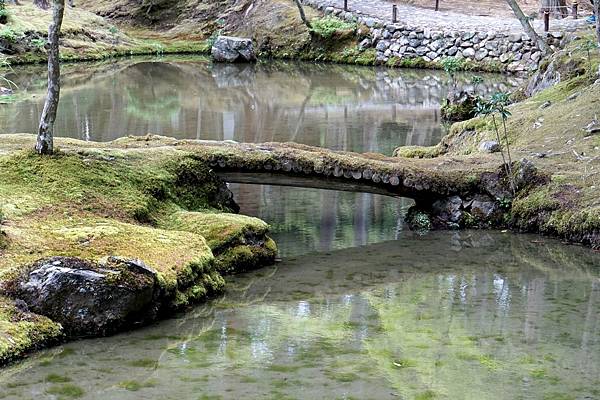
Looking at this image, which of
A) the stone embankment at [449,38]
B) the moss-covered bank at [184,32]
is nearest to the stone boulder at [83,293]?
the stone embankment at [449,38]

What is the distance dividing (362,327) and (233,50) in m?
35.3

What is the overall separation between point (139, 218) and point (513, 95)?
1506 cm

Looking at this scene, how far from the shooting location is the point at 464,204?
1417 centimetres

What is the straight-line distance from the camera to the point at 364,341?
28.6ft

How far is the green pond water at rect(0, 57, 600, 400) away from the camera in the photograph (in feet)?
24.6

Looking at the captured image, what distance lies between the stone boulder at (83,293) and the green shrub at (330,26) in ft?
116

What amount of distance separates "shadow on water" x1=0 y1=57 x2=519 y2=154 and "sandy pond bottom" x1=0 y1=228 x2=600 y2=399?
31.0 ft

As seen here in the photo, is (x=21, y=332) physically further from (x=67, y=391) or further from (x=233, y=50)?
(x=233, y=50)

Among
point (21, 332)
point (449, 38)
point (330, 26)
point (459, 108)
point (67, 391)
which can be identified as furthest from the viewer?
point (330, 26)

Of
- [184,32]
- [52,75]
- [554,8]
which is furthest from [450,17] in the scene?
[52,75]

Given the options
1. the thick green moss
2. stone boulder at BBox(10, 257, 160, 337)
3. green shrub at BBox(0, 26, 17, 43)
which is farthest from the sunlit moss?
green shrub at BBox(0, 26, 17, 43)

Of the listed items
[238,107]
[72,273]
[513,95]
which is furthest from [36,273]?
[238,107]

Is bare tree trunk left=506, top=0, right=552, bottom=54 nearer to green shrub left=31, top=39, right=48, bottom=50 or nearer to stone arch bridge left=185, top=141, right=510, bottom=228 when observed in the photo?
stone arch bridge left=185, top=141, right=510, bottom=228

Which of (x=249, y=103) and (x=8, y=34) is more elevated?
(x=8, y=34)
